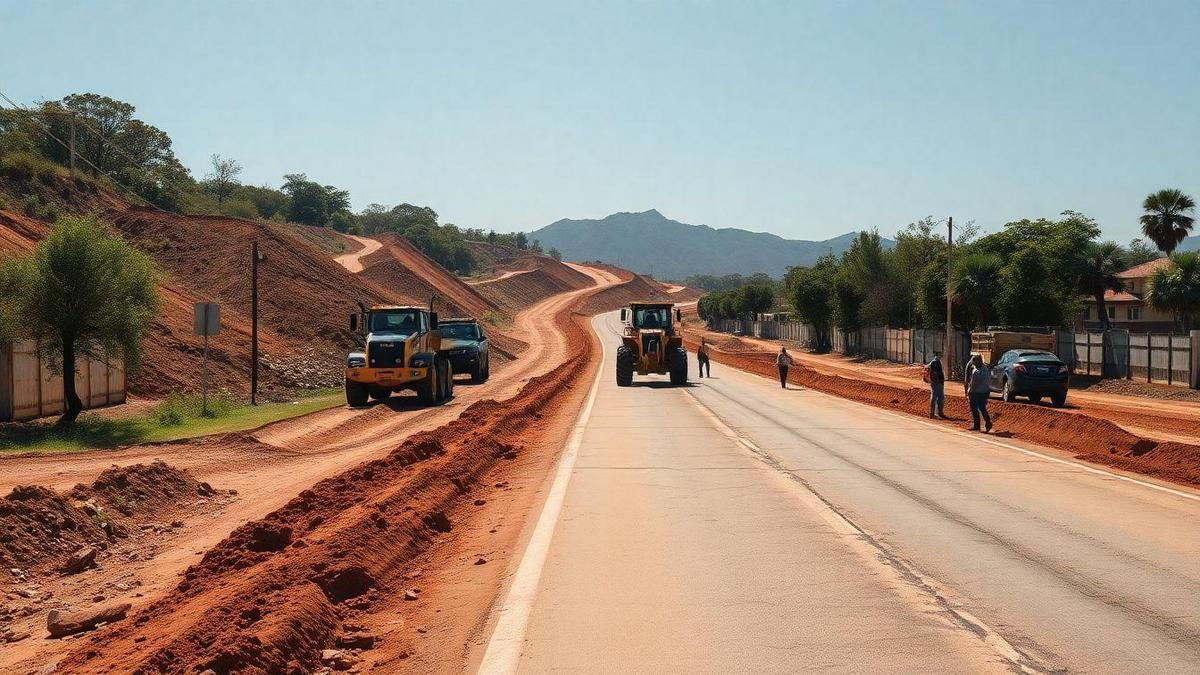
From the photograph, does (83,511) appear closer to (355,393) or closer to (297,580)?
(297,580)

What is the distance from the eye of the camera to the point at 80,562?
36.9 feet

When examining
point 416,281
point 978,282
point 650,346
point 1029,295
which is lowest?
point 650,346

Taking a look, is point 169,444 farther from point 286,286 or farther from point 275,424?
point 286,286

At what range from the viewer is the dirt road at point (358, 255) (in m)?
97.1

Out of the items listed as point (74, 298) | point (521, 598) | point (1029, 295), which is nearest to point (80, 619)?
point (521, 598)

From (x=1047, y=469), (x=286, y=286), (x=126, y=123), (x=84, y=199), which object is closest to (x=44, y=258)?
(x=1047, y=469)

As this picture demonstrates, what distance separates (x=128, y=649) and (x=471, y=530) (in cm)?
522

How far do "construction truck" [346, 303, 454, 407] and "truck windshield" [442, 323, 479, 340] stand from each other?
11474 millimetres

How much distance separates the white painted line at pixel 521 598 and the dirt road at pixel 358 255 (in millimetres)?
78208

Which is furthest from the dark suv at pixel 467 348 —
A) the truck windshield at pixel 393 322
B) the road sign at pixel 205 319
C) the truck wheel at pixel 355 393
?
the road sign at pixel 205 319

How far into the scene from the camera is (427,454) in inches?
767

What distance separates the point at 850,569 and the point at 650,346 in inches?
1276

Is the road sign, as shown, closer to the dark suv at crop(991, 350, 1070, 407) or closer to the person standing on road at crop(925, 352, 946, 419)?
the person standing on road at crop(925, 352, 946, 419)

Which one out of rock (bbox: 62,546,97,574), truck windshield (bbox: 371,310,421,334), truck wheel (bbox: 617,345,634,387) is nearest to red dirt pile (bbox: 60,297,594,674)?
rock (bbox: 62,546,97,574)
